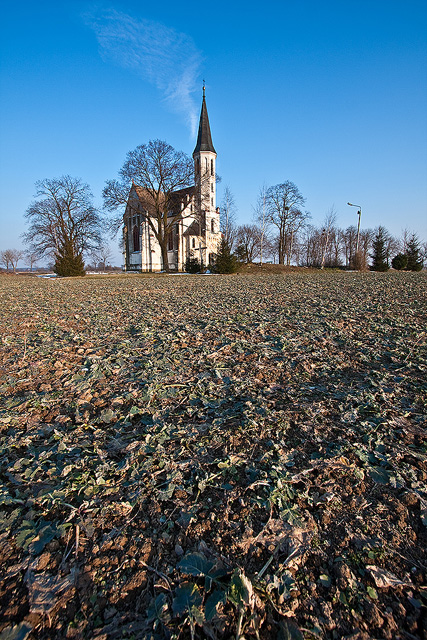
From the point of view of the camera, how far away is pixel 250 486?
1938 mm

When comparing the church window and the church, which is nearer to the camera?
the church

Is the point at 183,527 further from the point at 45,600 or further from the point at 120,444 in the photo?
the point at 120,444

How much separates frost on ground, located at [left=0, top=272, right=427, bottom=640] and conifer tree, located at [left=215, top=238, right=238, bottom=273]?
27583 mm

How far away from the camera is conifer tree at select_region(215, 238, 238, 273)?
101ft

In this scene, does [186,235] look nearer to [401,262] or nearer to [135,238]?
[135,238]

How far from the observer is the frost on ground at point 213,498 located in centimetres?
129

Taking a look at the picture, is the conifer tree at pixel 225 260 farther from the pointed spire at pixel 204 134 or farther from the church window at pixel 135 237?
the pointed spire at pixel 204 134

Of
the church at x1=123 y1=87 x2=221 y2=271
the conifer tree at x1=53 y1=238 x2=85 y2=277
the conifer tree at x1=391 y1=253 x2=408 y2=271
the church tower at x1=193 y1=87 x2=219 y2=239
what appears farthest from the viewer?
the church at x1=123 y1=87 x2=221 y2=271

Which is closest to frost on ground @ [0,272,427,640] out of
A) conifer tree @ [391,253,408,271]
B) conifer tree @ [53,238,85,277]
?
conifer tree @ [53,238,85,277]

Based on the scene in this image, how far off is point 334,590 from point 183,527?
0.77m

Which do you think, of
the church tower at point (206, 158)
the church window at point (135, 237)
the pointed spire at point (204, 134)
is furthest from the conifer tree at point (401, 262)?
the church window at point (135, 237)

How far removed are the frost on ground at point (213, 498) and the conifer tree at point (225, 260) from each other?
2758 cm

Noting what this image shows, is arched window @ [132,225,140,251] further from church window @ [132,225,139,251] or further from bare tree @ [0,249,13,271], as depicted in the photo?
bare tree @ [0,249,13,271]

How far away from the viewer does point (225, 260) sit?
31031mm
